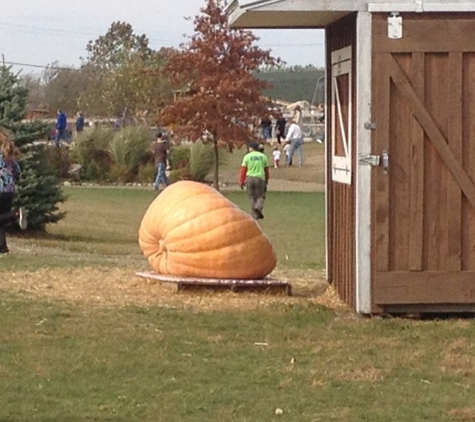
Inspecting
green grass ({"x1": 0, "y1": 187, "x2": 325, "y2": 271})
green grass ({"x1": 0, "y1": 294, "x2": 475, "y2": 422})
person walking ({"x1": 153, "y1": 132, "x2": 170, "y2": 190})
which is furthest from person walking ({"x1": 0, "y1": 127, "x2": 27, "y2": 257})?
person walking ({"x1": 153, "y1": 132, "x2": 170, "y2": 190})

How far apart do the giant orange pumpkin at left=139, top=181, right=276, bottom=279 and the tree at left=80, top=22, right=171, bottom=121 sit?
34406 millimetres

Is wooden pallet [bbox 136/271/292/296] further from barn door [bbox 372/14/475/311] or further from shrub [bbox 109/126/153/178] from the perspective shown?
shrub [bbox 109/126/153/178]

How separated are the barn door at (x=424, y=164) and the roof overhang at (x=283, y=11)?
0.38 m

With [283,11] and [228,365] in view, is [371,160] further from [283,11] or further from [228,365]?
[228,365]

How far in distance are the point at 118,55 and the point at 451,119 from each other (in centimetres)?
6745

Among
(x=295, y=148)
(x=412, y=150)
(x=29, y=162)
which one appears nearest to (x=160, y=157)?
(x=295, y=148)

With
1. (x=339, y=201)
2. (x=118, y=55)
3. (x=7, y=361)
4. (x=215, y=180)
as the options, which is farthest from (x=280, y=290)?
(x=118, y=55)

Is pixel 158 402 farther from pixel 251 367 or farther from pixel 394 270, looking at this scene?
pixel 394 270

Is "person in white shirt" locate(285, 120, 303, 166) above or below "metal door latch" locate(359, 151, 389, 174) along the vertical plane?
below

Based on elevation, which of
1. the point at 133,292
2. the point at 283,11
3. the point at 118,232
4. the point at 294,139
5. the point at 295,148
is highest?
the point at 283,11

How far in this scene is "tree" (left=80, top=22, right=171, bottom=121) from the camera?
5856 centimetres

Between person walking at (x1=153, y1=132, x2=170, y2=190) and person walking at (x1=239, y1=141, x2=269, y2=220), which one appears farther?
person walking at (x1=153, y1=132, x2=170, y2=190)

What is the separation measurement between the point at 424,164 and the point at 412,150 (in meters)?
0.15

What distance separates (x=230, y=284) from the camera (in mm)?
11336
